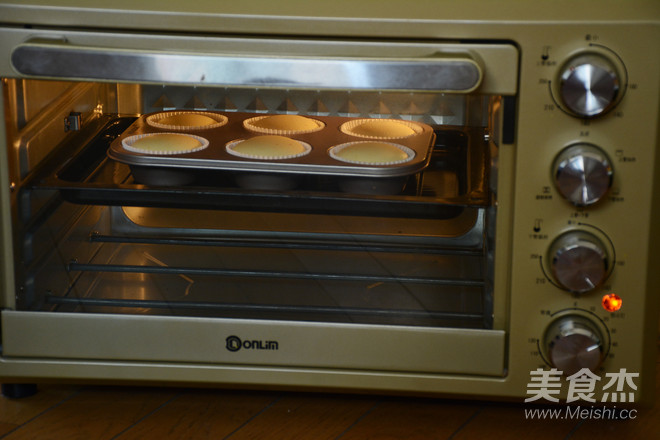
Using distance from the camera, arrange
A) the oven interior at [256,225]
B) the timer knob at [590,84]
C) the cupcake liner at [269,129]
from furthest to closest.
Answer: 1. the cupcake liner at [269,129]
2. the oven interior at [256,225]
3. the timer knob at [590,84]

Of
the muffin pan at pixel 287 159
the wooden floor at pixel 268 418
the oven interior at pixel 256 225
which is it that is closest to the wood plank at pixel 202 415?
the wooden floor at pixel 268 418

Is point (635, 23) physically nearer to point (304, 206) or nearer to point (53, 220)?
point (304, 206)

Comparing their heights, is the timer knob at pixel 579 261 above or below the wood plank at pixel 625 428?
above

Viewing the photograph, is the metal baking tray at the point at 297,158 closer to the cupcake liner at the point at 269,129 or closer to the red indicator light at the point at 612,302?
the cupcake liner at the point at 269,129

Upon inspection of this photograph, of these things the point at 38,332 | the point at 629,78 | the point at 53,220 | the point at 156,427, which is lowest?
the point at 156,427

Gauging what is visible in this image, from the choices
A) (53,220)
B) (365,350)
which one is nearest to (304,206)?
(365,350)

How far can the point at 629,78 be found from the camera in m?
0.77

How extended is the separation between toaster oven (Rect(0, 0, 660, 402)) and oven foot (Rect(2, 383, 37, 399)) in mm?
55

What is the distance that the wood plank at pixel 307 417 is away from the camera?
0.89 meters

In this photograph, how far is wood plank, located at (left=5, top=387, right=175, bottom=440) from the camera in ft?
2.90

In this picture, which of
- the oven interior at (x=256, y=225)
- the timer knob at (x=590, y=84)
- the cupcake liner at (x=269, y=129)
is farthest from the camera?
the cupcake liner at (x=269, y=129)

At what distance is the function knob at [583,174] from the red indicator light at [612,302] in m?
0.10

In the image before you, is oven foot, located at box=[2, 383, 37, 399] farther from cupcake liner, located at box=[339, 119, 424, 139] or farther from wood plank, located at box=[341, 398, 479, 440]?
cupcake liner, located at box=[339, 119, 424, 139]

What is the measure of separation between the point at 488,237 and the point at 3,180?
51cm
